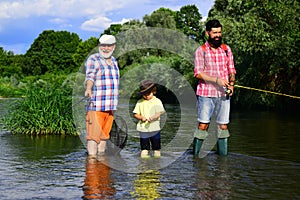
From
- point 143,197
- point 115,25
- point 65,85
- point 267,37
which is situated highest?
point 115,25

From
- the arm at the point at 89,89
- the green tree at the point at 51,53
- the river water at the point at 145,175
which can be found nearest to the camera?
the river water at the point at 145,175

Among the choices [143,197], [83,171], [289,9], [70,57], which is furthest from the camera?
[70,57]

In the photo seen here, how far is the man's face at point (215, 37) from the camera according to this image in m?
7.60

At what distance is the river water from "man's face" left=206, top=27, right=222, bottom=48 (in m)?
1.73

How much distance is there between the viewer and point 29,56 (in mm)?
78125

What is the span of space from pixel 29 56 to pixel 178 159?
240ft

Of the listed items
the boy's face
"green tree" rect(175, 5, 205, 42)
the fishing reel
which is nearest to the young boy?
the boy's face

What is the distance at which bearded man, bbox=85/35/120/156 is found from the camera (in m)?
7.51

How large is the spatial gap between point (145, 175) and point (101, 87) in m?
1.68

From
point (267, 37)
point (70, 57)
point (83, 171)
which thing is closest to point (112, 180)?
point (83, 171)

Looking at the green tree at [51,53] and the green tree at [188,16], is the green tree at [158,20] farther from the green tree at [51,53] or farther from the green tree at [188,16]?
the green tree at [51,53]

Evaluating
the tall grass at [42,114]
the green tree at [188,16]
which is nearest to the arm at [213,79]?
the tall grass at [42,114]

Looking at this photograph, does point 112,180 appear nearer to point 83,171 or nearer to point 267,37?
point 83,171

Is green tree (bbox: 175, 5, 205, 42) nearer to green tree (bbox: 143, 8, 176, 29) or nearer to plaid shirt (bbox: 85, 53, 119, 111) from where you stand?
green tree (bbox: 143, 8, 176, 29)
